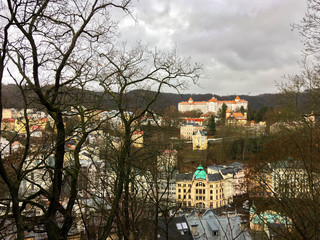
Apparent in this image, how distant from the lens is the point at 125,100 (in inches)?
194

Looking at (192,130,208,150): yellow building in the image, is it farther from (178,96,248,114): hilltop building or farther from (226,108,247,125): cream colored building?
(178,96,248,114): hilltop building

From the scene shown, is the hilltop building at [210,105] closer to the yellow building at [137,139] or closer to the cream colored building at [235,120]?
the cream colored building at [235,120]

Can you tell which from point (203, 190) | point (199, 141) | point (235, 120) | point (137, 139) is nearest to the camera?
point (137, 139)

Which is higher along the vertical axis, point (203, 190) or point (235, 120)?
point (235, 120)

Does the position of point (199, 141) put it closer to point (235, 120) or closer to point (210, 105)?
point (235, 120)

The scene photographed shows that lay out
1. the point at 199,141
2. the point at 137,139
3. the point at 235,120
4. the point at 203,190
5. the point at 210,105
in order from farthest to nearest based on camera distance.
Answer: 1. the point at 210,105
2. the point at 235,120
3. the point at 199,141
4. the point at 203,190
5. the point at 137,139

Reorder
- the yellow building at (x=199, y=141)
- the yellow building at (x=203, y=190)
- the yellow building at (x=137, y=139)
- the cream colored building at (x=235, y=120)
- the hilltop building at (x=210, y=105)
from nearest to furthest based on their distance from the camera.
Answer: the yellow building at (x=137, y=139) < the yellow building at (x=203, y=190) < the yellow building at (x=199, y=141) < the cream colored building at (x=235, y=120) < the hilltop building at (x=210, y=105)

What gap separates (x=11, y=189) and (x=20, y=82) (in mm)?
1187

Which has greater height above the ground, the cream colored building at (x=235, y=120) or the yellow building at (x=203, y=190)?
the cream colored building at (x=235, y=120)

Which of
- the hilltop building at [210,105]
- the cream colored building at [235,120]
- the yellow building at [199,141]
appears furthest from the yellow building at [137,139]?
the hilltop building at [210,105]

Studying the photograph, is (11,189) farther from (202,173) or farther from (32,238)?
(202,173)

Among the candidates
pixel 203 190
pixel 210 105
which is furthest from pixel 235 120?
pixel 210 105

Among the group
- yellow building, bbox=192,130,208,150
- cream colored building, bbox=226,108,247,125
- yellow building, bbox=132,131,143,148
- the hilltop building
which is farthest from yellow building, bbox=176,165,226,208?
the hilltop building

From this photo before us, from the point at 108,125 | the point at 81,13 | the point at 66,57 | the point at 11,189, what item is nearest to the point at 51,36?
the point at 66,57
